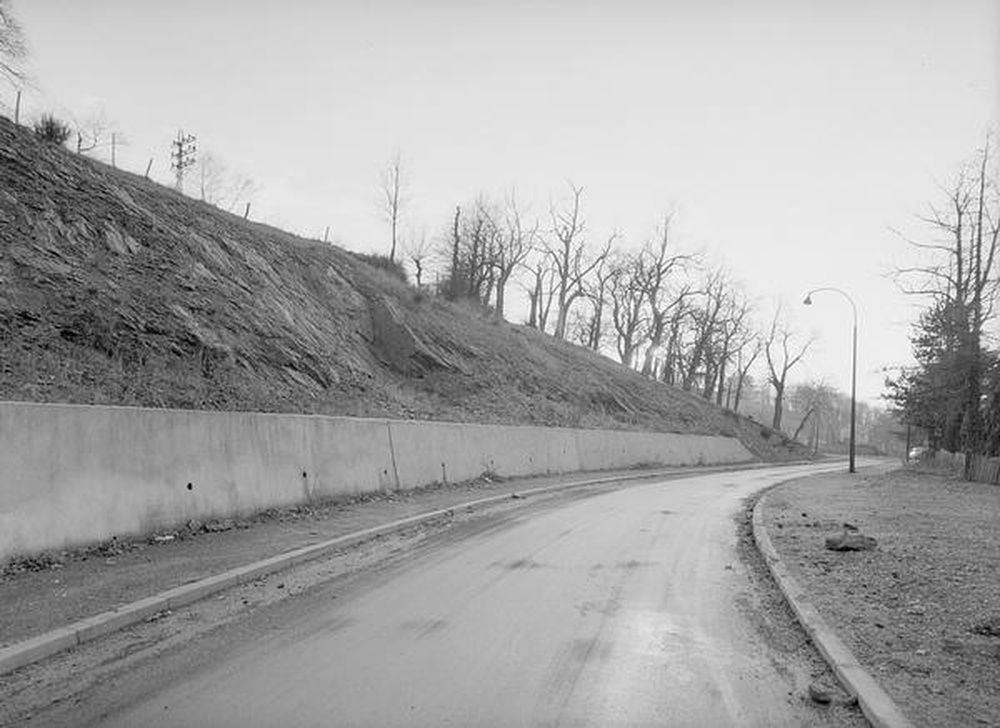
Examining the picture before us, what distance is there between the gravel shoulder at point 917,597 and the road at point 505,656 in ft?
2.45

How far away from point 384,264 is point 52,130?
66.0 feet

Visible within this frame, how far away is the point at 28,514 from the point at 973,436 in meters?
36.7

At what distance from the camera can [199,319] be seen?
18.2 meters

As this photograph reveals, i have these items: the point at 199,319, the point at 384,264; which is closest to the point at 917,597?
the point at 199,319

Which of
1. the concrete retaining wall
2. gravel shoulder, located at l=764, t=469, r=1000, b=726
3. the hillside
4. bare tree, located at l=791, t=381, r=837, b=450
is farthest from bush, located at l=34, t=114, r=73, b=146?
bare tree, located at l=791, t=381, r=837, b=450

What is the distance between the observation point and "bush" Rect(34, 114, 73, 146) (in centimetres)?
2073

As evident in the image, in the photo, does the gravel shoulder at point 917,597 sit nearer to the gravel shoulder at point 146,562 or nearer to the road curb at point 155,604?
the road curb at point 155,604

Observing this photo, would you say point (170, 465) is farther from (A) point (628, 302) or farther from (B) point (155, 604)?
(A) point (628, 302)

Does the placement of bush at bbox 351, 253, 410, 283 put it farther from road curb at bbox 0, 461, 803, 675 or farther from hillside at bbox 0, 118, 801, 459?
road curb at bbox 0, 461, 803, 675

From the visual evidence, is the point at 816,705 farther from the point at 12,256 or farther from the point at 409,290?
the point at 409,290

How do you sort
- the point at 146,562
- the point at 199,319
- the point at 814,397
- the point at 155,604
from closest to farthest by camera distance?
the point at 155,604, the point at 146,562, the point at 199,319, the point at 814,397

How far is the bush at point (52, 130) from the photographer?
2073cm

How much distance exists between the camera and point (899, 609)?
714cm

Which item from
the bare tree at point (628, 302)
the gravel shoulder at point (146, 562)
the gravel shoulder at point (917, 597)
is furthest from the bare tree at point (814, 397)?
the gravel shoulder at point (146, 562)
